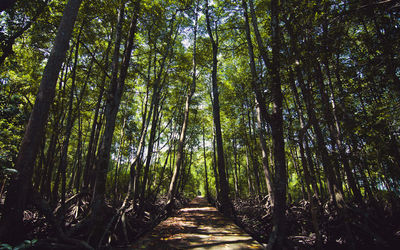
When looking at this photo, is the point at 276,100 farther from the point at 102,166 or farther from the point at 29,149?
the point at 29,149

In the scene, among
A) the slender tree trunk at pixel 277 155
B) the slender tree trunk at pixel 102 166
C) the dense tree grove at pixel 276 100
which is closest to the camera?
the dense tree grove at pixel 276 100

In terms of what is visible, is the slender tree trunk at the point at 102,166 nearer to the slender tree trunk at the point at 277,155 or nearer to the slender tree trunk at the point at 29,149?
the slender tree trunk at the point at 29,149

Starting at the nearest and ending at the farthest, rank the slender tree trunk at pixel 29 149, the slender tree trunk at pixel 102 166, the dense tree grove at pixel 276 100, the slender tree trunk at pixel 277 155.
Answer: the slender tree trunk at pixel 29 149 → the dense tree grove at pixel 276 100 → the slender tree trunk at pixel 277 155 → the slender tree trunk at pixel 102 166

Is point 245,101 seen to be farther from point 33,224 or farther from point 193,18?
point 33,224

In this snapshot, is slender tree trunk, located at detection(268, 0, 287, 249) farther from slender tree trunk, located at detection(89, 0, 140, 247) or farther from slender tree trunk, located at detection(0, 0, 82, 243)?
slender tree trunk, located at detection(0, 0, 82, 243)

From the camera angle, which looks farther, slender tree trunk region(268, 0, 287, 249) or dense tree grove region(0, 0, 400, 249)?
slender tree trunk region(268, 0, 287, 249)

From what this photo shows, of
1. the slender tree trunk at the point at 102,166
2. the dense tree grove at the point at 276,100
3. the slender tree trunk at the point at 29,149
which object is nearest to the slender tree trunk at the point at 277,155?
the dense tree grove at the point at 276,100

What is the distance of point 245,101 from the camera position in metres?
14.0

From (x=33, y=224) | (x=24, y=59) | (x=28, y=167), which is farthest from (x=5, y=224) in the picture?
(x=24, y=59)

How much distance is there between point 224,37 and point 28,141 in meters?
10.5

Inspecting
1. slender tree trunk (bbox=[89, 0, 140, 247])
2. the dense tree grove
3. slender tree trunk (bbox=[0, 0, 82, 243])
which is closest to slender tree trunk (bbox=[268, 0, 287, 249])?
the dense tree grove

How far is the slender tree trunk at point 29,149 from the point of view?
2580mm

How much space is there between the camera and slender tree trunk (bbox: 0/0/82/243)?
2.58 meters

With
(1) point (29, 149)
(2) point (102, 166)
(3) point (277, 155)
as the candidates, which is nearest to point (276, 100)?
(3) point (277, 155)
